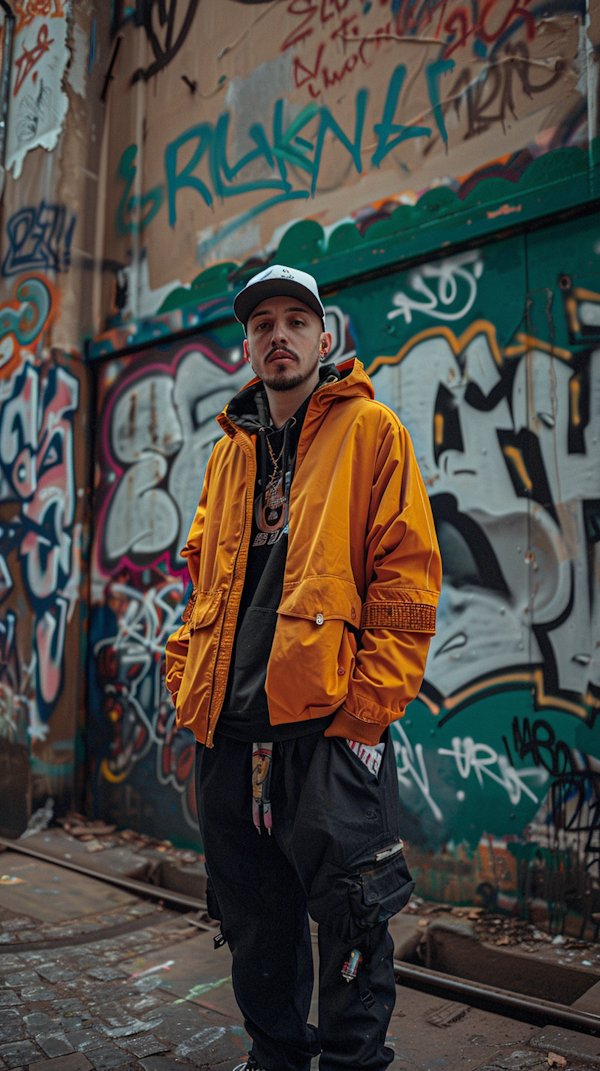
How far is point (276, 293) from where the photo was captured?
7.57 feet

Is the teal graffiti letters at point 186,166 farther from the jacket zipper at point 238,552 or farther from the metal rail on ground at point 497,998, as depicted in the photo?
the metal rail on ground at point 497,998

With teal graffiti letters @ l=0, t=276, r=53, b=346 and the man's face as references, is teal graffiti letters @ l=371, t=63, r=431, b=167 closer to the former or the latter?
the man's face

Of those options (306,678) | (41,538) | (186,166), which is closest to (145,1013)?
(306,678)

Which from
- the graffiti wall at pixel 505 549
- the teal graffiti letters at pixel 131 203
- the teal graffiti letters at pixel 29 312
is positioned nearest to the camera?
the graffiti wall at pixel 505 549

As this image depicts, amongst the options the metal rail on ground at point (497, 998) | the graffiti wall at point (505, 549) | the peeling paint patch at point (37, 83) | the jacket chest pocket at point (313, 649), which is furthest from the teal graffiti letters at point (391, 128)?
the metal rail on ground at point (497, 998)

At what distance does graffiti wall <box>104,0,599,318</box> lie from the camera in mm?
3930

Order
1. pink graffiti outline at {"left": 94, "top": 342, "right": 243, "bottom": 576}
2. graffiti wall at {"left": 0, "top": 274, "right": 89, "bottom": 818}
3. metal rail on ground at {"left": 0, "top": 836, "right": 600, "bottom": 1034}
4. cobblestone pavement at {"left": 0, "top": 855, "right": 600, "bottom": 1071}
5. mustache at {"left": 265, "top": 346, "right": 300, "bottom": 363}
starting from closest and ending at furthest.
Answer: mustache at {"left": 265, "top": 346, "right": 300, "bottom": 363}
cobblestone pavement at {"left": 0, "top": 855, "right": 600, "bottom": 1071}
metal rail on ground at {"left": 0, "top": 836, "right": 600, "bottom": 1034}
pink graffiti outline at {"left": 94, "top": 342, "right": 243, "bottom": 576}
graffiti wall at {"left": 0, "top": 274, "right": 89, "bottom": 818}

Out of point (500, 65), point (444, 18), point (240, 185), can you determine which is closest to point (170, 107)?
point (240, 185)

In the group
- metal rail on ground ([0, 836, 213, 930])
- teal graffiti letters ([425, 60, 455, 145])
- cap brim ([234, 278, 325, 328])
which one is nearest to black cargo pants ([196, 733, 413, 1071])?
cap brim ([234, 278, 325, 328])

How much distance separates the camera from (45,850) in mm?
5234

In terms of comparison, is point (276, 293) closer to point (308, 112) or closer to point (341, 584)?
point (341, 584)

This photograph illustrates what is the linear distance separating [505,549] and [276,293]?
2.06 meters

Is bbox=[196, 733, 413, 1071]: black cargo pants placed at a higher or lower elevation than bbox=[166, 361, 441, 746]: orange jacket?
lower

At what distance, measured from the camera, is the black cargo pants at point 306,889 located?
190 cm
